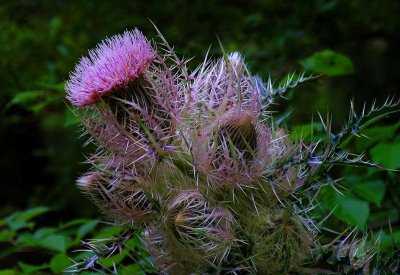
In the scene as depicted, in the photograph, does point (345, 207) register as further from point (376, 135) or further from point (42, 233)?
point (42, 233)

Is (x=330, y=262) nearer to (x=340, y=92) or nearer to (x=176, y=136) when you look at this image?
(x=176, y=136)

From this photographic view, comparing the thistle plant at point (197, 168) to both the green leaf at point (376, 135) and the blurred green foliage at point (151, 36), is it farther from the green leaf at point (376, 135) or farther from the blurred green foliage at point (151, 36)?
the blurred green foliage at point (151, 36)

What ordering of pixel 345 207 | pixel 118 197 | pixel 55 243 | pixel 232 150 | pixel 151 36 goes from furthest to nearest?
pixel 151 36, pixel 55 243, pixel 345 207, pixel 118 197, pixel 232 150

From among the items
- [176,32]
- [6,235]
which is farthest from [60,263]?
[176,32]

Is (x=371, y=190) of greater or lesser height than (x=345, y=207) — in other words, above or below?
below

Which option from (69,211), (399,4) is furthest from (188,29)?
(69,211)

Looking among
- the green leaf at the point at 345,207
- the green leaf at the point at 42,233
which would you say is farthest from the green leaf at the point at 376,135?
the green leaf at the point at 42,233
